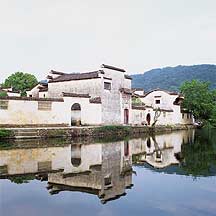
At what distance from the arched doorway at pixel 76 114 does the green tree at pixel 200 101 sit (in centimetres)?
2752

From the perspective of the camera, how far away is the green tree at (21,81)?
171ft

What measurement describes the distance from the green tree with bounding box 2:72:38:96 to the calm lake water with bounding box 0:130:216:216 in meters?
36.3

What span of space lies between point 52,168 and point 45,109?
52.8ft

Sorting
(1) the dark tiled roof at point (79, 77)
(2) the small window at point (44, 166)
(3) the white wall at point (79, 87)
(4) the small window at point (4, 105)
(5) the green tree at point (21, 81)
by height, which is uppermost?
(5) the green tree at point (21, 81)

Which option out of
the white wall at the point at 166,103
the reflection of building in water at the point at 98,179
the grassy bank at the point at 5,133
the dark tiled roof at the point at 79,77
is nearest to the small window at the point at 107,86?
the dark tiled roof at the point at 79,77

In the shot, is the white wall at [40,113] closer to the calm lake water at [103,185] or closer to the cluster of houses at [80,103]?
the cluster of houses at [80,103]

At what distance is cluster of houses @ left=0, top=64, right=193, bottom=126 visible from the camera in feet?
89.9

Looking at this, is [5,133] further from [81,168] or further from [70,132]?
[81,168]

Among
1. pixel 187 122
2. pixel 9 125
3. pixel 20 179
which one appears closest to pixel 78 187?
pixel 20 179

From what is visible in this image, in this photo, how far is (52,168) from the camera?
43.0 feet

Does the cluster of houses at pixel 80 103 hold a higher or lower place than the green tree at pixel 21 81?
lower

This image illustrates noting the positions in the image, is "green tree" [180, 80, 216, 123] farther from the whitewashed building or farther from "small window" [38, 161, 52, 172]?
"small window" [38, 161, 52, 172]

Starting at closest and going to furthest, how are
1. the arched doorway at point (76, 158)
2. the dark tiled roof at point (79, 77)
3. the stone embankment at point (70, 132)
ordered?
the arched doorway at point (76, 158) < the stone embankment at point (70, 132) < the dark tiled roof at point (79, 77)

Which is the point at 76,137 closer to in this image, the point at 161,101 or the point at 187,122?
the point at 161,101
